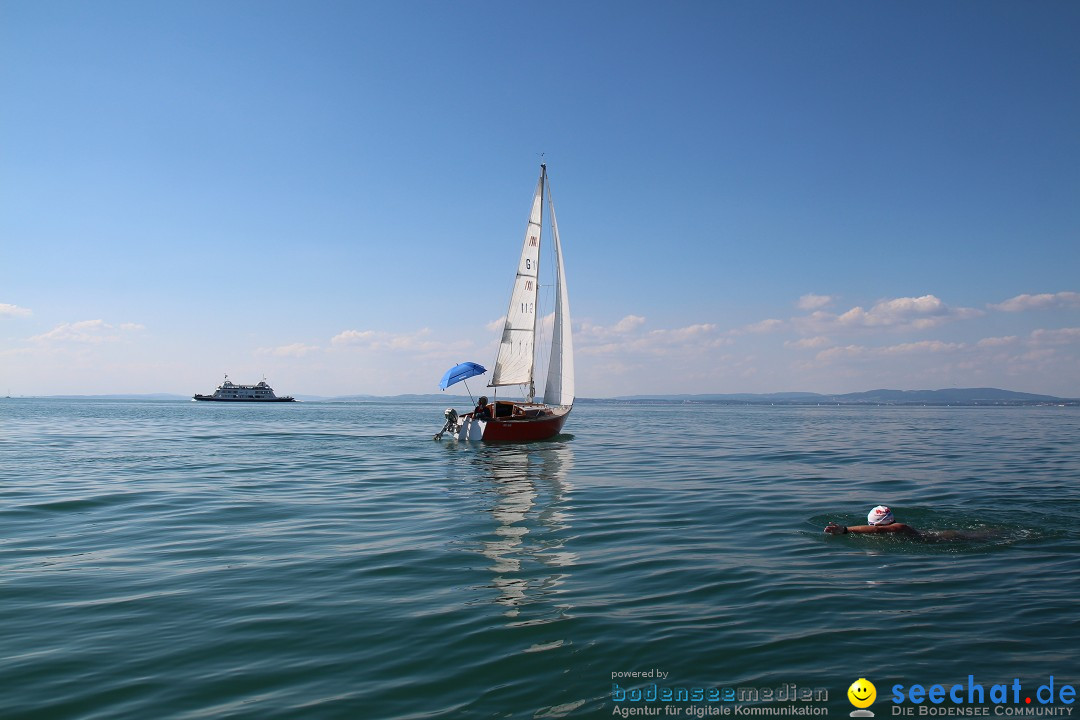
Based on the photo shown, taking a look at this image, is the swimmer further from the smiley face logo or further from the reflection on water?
the smiley face logo

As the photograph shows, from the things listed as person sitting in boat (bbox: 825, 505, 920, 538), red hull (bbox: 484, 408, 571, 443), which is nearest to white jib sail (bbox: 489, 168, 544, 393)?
red hull (bbox: 484, 408, 571, 443)

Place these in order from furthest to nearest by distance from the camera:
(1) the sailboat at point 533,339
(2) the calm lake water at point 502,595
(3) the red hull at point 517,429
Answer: (1) the sailboat at point 533,339
(3) the red hull at point 517,429
(2) the calm lake water at point 502,595

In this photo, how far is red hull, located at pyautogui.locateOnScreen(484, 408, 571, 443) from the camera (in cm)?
3659

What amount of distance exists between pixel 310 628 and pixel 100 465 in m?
23.8

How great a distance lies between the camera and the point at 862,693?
6.30 m

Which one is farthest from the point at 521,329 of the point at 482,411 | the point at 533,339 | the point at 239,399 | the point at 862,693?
the point at 239,399

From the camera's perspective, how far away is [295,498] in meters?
18.8

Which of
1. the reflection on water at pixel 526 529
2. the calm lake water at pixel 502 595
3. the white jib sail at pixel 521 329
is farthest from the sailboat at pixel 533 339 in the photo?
the calm lake water at pixel 502 595

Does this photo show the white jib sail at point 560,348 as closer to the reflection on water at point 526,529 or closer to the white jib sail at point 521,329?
the white jib sail at point 521,329

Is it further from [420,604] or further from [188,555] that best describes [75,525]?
[420,604]

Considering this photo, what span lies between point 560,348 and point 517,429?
638cm

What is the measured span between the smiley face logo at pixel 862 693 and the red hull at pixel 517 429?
30.4m

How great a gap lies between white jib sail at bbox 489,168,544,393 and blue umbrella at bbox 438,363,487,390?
118 cm

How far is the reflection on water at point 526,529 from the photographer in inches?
387
